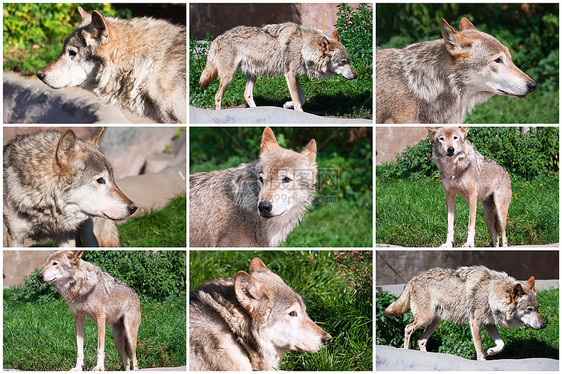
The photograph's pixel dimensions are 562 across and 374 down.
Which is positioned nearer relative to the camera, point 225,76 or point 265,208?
point 265,208

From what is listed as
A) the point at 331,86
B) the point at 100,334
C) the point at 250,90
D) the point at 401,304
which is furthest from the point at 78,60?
the point at 401,304

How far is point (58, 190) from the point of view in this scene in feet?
21.9

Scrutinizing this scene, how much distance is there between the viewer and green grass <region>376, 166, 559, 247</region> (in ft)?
23.5

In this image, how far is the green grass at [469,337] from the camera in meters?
7.29

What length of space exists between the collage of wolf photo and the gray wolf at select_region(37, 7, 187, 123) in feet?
0.05

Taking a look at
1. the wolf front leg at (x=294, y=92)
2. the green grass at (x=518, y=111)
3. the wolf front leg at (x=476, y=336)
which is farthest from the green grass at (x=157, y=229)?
the green grass at (x=518, y=111)

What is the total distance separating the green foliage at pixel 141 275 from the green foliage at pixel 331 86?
5.40 ft

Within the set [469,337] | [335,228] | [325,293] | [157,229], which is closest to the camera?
[469,337]

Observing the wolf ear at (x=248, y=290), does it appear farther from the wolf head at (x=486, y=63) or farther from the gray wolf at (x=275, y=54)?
the wolf head at (x=486, y=63)

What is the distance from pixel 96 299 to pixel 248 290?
1.60 metres

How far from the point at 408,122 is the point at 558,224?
1.96 metres

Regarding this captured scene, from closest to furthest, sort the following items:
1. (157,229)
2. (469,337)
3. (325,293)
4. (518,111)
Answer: (469,337)
(325,293)
(157,229)
(518,111)

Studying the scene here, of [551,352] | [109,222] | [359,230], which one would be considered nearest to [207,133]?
[359,230]

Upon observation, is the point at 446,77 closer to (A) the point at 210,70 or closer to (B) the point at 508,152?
(B) the point at 508,152
